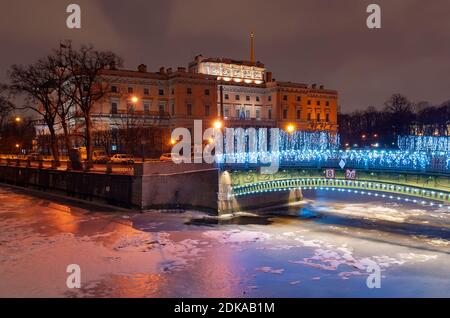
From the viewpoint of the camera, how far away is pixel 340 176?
30.0 m

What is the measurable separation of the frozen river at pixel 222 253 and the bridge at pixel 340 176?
98.0 inches

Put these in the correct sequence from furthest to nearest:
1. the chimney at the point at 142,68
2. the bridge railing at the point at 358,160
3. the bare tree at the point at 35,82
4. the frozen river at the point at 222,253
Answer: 1. the chimney at the point at 142,68
2. the bare tree at the point at 35,82
3. the bridge railing at the point at 358,160
4. the frozen river at the point at 222,253

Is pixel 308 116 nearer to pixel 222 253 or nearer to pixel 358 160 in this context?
pixel 358 160

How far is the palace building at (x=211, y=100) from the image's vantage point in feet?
302

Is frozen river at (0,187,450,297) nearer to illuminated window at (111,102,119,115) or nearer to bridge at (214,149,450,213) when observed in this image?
bridge at (214,149,450,213)

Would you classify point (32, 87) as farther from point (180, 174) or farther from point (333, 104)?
point (333, 104)

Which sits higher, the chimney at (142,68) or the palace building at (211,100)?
the chimney at (142,68)

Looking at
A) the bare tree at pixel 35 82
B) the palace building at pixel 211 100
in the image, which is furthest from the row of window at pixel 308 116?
the bare tree at pixel 35 82

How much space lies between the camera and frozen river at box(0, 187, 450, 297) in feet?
55.7

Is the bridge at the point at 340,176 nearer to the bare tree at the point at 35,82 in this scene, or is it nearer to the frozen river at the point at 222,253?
the frozen river at the point at 222,253

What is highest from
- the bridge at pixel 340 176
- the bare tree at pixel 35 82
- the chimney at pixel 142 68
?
the chimney at pixel 142 68

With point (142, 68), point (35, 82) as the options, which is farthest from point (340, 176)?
point (142, 68)
